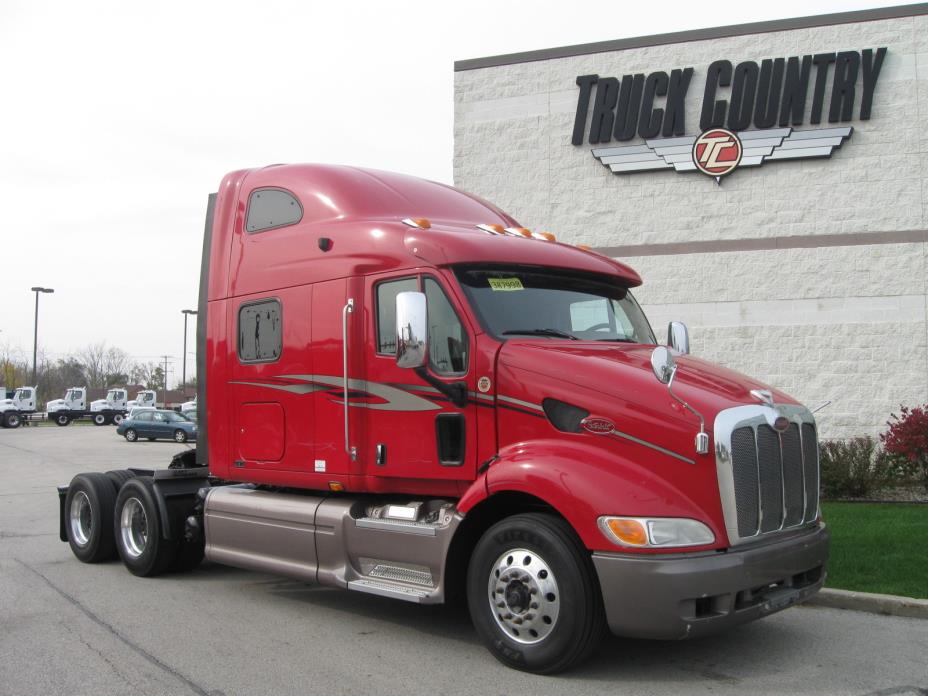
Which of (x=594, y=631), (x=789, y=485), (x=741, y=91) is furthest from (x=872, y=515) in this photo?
(x=741, y=91)

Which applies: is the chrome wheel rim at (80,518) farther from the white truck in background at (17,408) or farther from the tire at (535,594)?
the white truck in background at (17,408)

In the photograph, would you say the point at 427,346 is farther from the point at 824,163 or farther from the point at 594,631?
the point at 824,163

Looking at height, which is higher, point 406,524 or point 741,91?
point 741,91

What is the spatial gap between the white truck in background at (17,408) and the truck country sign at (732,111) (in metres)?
44.7

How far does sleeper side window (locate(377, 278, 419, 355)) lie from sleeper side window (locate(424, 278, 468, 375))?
27 centimetres

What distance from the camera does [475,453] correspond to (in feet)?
19.6

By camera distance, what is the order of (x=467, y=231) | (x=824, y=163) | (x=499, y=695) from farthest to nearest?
(x=824, y=163)
(x=467, y=231)
(x=499, y=695)

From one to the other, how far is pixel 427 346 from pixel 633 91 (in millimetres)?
13654

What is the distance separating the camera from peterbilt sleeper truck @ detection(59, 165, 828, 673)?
5.18 metres

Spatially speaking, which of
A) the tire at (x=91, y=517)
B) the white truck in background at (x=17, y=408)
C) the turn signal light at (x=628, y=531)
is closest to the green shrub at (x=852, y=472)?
the turn signal light at (x=628, y=531)

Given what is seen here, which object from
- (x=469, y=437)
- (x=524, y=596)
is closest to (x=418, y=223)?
(x=469, y=437)

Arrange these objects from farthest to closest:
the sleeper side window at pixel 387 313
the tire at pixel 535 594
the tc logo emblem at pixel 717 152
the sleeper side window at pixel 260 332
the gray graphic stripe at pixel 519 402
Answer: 1. the tc logo emblem at pixel 717 152
2. the sleeper side window at pixel 260 332
3. the sleeper side window at pixel 387 313
4. the gray graphic stripe at pixel 519 402
5. the tire at pixel 535 594

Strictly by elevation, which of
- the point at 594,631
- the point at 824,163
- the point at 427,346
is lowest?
the point at 594,631

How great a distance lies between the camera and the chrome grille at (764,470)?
5.16 metres
